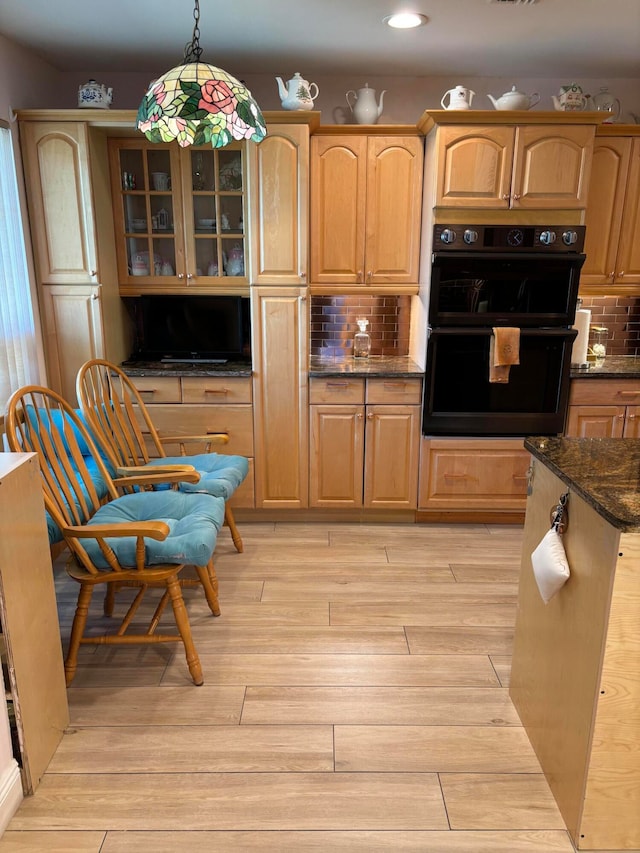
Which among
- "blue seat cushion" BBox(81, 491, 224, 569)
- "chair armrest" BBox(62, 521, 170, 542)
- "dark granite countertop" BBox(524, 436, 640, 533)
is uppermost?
"dark granite countertop" BBox(524, 436, 640, 533)

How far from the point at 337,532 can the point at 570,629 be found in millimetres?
1888

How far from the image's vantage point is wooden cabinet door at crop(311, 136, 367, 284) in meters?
3.19

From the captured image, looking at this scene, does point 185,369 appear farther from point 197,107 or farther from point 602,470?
point 602,470

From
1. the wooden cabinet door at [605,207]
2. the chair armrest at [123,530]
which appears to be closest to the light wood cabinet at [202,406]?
the chair armrest at [123,530]

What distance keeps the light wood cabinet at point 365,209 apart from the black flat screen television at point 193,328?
1.81ft

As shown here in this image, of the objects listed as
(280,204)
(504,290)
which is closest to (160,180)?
(280,204)

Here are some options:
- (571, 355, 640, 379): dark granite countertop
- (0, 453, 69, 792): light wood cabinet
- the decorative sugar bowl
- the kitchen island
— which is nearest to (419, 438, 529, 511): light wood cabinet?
(571, 355, 640, 379): dark granite countertop

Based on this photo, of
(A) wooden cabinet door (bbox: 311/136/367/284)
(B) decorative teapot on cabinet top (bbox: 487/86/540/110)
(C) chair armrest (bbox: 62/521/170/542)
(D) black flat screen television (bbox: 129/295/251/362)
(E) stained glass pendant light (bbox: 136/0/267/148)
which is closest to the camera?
(E) stained glass pendant light (bbox: 136/0/267/148)

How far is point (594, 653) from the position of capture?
1451 mm

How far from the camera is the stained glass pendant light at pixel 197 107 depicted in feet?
5.52

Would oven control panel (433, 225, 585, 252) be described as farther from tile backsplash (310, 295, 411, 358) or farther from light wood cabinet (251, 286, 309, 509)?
light wood cabinet (251, 286, 309, 509)

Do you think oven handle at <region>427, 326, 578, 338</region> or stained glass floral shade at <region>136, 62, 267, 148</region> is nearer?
stained glass floral shade at <region>136, 62, 267, 148</region>

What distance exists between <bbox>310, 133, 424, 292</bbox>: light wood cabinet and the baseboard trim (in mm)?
2592

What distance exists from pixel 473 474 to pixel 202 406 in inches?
62.2
